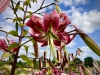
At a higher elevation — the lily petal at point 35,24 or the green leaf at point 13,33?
the green leaf at point 13,33

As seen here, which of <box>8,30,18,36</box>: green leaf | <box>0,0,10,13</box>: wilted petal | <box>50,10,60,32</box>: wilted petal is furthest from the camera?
<box>8,30,18,36</box>: green leaf

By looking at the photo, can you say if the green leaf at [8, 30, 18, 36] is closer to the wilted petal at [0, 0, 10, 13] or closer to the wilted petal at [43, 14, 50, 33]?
the wilted petal at [43, 14, 50, 33]

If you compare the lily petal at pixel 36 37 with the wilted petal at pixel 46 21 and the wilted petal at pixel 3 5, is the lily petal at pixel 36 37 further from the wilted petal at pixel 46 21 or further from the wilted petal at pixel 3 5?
the wilted petal at pixel 3 5

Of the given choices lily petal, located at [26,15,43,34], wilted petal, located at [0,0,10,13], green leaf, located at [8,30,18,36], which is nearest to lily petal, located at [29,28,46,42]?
lily petal, located at [26,15,43,34]

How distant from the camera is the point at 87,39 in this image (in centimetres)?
45

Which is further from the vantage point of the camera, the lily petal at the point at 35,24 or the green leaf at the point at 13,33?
the green leaf at the point at 13,33

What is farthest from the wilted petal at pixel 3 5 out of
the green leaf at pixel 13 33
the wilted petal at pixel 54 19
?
the green leaf at pixel 13 33

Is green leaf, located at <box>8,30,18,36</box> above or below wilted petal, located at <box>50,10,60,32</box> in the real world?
above

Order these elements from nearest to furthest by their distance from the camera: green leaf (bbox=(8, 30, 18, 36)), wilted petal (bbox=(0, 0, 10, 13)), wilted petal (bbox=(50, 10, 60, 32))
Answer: wilted petal (bbox=(0, 0, 10, 13)) < wilted petal (bbox=(50, 10, 60, 32)) < green leaf (bbox=(8, 30, 18, 36))

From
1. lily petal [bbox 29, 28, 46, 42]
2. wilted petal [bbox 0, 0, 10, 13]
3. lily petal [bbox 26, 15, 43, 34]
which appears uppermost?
lily petal [bbox 26, 15, 43, 34]

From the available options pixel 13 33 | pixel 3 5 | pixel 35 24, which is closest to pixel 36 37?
pixel 35 24

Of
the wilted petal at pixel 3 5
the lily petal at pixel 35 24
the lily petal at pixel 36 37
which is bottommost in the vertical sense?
the wilted petal at pixel 3 5

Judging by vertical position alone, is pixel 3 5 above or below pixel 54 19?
below

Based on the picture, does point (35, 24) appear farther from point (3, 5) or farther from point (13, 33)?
point (3, 5)
